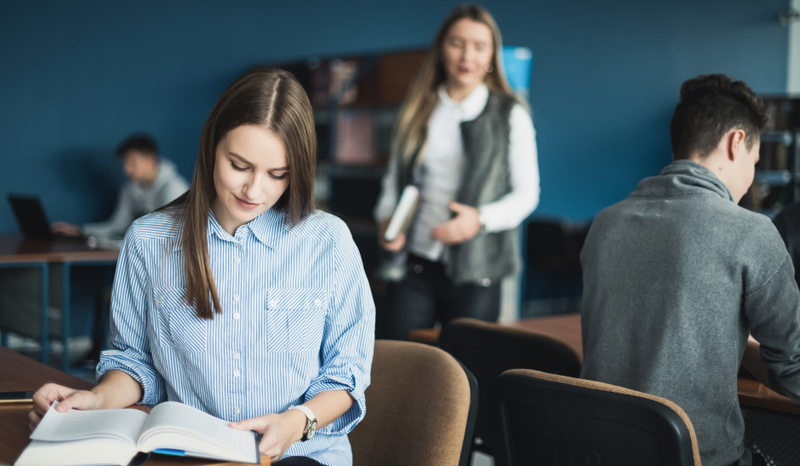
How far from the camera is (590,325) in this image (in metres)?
1.44

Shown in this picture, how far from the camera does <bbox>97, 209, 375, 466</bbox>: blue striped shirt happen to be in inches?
43.8

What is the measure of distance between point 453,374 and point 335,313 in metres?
0.23

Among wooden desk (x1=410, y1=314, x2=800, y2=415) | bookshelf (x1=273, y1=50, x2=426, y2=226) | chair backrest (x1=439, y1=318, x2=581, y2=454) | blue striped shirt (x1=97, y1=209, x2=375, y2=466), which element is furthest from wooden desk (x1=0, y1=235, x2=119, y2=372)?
blue striped shirt (x1=97, y1=209, x2=375, y2=466)

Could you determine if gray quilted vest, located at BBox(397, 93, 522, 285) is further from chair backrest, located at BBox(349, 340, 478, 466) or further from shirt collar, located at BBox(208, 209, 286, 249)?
shirt collar, located at BBox(208, 209, 286, 249)

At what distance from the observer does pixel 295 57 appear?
19.1 feet

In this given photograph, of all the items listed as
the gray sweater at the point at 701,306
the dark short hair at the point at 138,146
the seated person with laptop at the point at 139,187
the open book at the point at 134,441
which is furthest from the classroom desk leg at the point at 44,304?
the gray sweater at the point at 701,306

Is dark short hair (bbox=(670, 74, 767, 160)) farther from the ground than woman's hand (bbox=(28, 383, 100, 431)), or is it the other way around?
dark short hair (bbox=(670, 74, 767, 160))

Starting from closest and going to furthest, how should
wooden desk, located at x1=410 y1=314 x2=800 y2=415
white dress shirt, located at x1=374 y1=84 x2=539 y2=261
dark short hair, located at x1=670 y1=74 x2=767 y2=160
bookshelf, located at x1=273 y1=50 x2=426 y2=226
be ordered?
wooden desk, located at x1=410 y1=314 x2=800 y2=415, dark short hair, located at x1=670 y1=74 x2=767 y2=160, white dress shirt, located at x1=374 y1=84 x2=539 y2=261, bookshelf, located at x1=273 y1=50 x2=426 y2=226

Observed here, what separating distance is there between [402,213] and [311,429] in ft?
3.58

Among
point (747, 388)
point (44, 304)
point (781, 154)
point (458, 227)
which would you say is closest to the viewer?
point (747, 388)

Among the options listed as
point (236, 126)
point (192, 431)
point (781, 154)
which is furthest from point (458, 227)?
point (781, 154)

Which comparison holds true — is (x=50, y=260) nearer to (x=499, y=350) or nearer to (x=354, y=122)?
(x=354, y=122)

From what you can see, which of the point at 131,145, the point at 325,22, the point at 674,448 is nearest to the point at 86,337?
the point at 131,145

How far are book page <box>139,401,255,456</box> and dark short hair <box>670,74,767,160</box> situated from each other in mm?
1082
